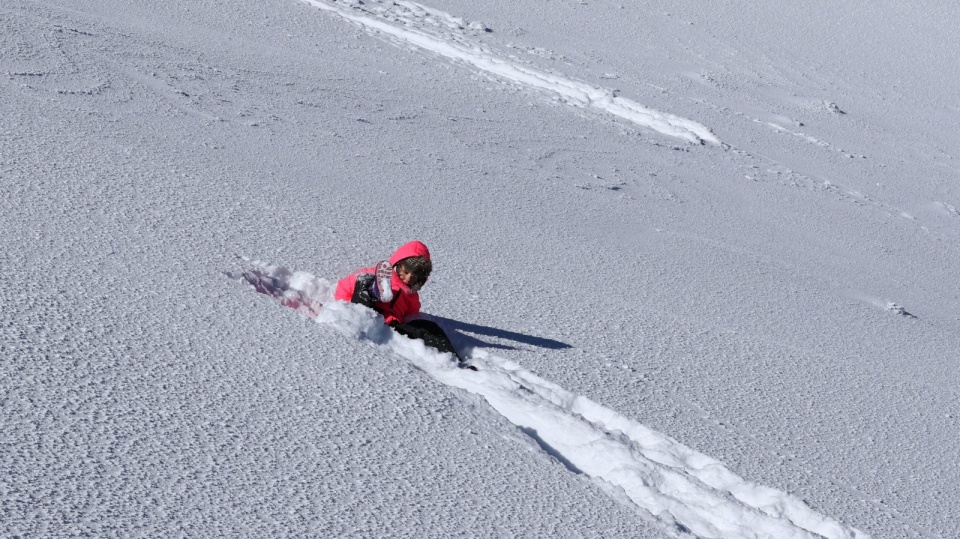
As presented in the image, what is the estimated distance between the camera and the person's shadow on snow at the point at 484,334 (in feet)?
10.8

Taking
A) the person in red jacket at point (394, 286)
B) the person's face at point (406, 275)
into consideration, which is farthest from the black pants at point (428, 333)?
the person's face at point (406, 275)

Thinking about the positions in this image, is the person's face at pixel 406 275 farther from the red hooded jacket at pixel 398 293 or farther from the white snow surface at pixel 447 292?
the white snow surface at pixel 447 292

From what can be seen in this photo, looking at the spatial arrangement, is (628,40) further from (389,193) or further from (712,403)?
(712,403)

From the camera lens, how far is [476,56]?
25.8ft

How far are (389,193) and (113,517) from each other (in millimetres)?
3063

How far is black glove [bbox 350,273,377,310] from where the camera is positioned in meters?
3.34

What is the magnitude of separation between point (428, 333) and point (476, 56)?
16.6 feet

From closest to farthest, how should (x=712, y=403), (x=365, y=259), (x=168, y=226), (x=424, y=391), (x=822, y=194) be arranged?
(x=424, y=391) < (x=712, y=403) < (x=168, y=226) < (x=365, y=259) < (x=822, y=194)

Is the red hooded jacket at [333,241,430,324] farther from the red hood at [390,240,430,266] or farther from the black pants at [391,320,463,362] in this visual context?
the black pants at [391,320,463,362]

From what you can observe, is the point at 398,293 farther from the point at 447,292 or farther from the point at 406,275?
the point at 447,292

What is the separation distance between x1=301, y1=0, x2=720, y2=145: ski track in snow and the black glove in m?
4.24

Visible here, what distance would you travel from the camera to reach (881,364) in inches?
159

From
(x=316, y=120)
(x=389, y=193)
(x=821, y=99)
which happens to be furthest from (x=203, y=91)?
(x=821, y=99)

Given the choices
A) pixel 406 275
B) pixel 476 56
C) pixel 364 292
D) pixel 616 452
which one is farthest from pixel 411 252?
pixel 476 56
